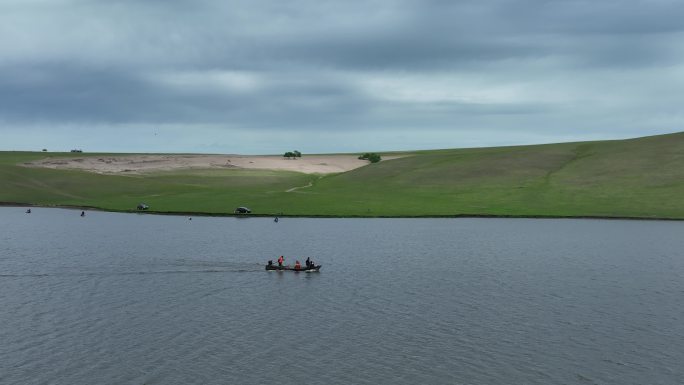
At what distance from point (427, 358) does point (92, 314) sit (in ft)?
85.1

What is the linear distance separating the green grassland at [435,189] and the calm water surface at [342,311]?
1436 inches

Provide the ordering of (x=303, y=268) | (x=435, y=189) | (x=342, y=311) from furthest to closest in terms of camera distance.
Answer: (x=435, y=189), (x=303, y=268), (x=342, y=311)

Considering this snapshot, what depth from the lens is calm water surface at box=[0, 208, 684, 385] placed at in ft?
121

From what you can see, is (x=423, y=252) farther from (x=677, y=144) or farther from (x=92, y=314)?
(x=677, y=144)

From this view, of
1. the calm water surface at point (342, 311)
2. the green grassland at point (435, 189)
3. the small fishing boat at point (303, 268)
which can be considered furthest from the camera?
the green grassland at point (435, 189)

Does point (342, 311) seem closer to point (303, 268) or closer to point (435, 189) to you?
point (303, 268)

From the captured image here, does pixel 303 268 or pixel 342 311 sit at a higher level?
pixel 303 268

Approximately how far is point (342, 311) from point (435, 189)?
4496 inches

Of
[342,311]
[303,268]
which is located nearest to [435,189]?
[303,268]

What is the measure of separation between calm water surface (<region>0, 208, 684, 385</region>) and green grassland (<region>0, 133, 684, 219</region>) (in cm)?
3647

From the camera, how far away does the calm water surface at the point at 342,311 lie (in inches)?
1448

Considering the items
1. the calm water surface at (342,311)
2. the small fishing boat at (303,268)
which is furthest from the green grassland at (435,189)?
the small fishing boat at (303,268)

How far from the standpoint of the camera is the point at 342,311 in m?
50.8

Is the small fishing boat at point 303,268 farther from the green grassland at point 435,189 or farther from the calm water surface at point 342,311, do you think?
the green grassland at point 435,189
